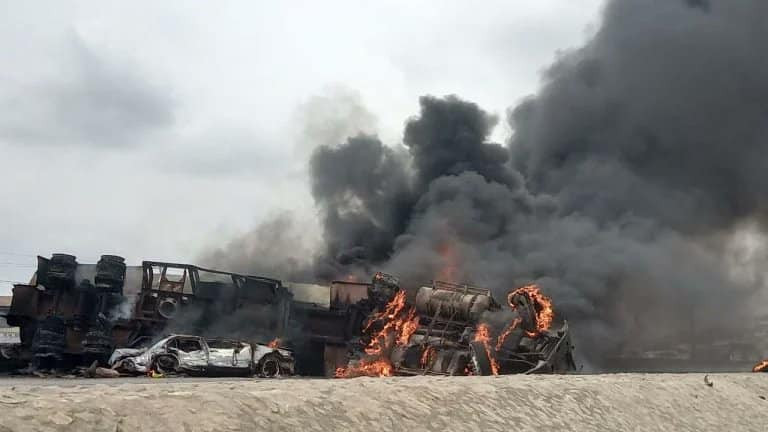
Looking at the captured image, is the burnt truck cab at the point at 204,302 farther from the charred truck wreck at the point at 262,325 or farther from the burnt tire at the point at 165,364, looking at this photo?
the burnt tire at the point at 165,364

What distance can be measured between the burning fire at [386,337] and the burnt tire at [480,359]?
2.76 m

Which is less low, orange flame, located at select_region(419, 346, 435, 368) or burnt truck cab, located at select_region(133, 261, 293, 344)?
burnt truck cab, located at select_region(133, 261, 293, 344)

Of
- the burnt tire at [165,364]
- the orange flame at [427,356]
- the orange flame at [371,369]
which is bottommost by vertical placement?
the burnt tire at [165,364]

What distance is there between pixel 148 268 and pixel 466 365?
10694mm

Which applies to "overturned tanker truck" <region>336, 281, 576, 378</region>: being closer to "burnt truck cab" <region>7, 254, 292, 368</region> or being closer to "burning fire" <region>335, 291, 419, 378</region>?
"burning fire" <region>335, 291, 419, 378</region>

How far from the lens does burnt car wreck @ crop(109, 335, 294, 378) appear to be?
1700 centimetres

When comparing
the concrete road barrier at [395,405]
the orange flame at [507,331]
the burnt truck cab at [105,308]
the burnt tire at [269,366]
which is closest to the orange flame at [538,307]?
the orange flame at [507,331]

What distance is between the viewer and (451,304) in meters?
20.3

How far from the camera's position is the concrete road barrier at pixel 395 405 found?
599 centimetres

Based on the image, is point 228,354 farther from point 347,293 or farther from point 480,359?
point 347,293

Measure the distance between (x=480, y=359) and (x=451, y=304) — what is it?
3.04 metres

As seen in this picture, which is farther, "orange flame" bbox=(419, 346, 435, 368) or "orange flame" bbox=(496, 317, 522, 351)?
"orange flame" bbox=(419, 346, 435, 368)

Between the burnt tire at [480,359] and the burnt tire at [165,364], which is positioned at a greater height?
the burnt tire at [480,359]

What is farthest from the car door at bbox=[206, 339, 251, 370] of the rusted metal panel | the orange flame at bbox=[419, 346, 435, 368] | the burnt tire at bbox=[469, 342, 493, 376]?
the burnt tire at bbox=[469, 342, 493, 376]
